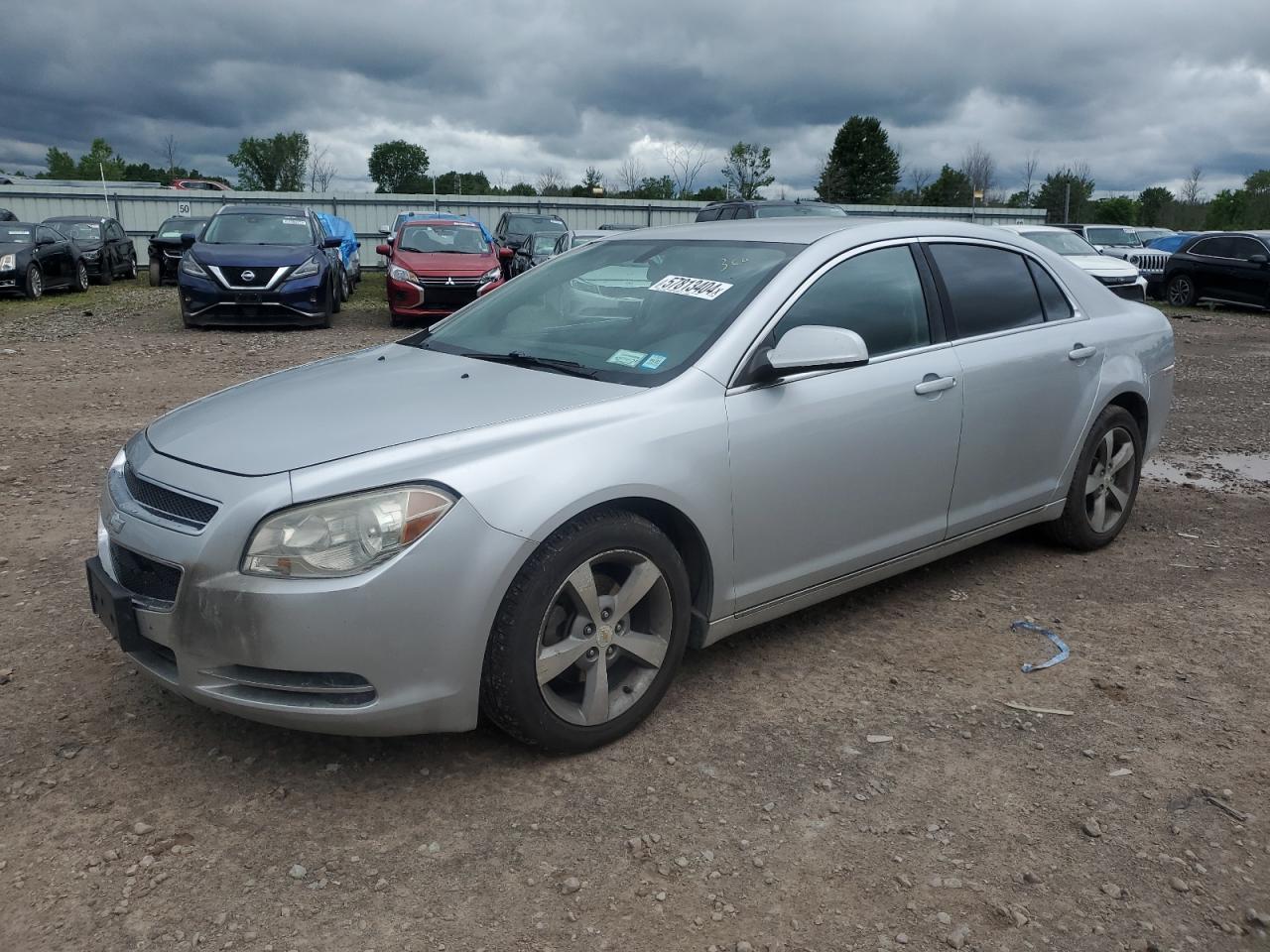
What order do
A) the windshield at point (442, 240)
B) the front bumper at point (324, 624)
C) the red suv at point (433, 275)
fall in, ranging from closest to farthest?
the front bumper at point (324, 624) → the red suv at point (433, 275) → the windshield at point (442, 240)

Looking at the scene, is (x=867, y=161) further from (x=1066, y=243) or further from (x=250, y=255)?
(x=250, y=255)

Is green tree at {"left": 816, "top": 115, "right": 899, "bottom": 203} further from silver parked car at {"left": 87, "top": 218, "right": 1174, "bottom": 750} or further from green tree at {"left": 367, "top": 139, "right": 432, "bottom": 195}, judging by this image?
silver parked car at {"left": 87, "top": 218, "right": 1174, "bottom": 750}

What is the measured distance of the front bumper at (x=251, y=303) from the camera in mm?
13086

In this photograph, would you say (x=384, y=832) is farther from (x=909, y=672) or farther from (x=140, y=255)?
(x=140, y=255)

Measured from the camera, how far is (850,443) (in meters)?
3.50

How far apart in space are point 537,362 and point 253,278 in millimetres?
10872

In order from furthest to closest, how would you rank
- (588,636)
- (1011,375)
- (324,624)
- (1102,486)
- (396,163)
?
1. (396,163)
2. (1102,486)
3. (1011,375)
4. (588,636)
5. (324,624)

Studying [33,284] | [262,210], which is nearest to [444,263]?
[262,210]

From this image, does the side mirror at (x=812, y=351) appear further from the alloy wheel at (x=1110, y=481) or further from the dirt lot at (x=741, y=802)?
the alloy wheel at (x=1110, y=481)

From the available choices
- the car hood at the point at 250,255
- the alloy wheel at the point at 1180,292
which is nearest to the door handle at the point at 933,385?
the car hood at the point at 250,255

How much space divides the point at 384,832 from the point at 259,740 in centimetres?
65

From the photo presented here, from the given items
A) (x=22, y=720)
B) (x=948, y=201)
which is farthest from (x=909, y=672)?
(x=948, y=201)

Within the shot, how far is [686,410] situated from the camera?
3.11 metres

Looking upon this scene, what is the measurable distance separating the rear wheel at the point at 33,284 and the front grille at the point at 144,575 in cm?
1710
